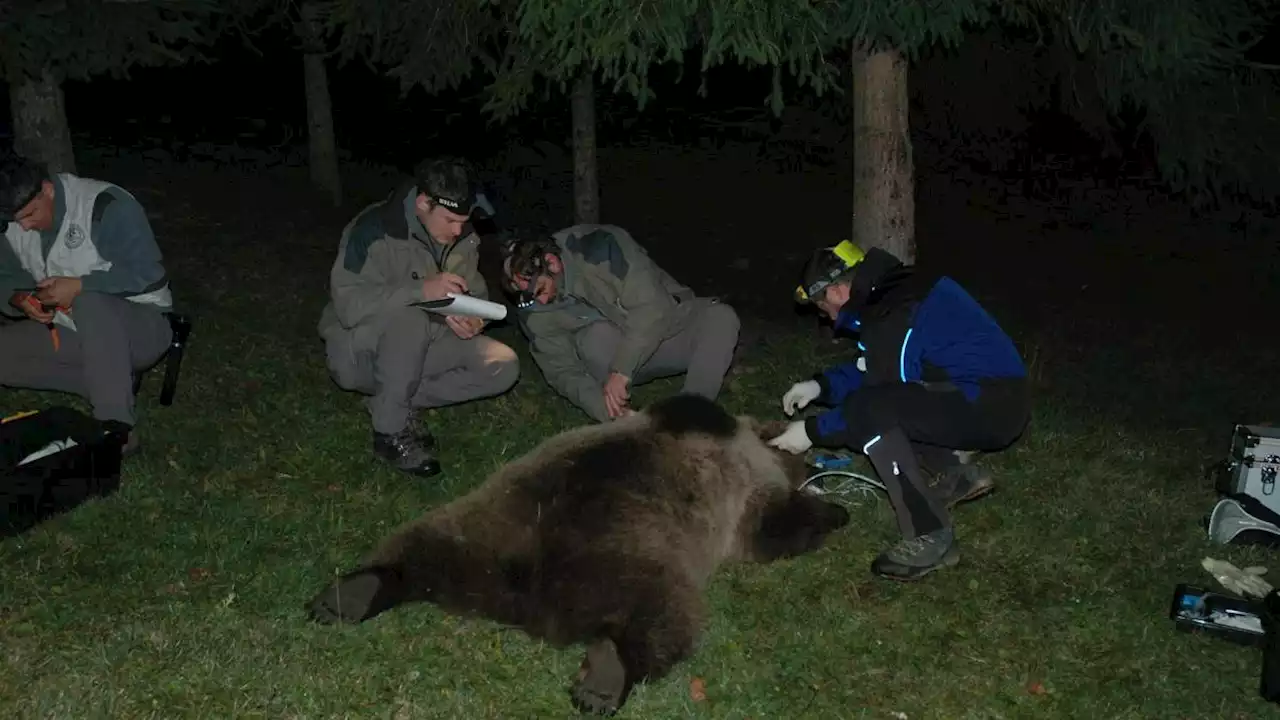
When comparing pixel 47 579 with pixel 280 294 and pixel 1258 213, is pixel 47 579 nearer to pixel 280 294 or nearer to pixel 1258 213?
pixel 280 294

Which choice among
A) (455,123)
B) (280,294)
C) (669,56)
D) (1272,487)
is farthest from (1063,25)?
(455,123)

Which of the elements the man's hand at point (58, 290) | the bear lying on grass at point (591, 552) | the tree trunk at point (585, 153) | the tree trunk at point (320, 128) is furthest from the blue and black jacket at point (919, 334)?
the tree trunk at point (320, 128)

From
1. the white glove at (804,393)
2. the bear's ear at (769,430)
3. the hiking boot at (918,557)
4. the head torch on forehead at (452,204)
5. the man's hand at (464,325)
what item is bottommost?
the hiking boot at (918,557)

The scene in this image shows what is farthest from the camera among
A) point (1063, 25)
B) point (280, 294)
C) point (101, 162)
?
point (101, 162)

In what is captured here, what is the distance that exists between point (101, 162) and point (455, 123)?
330 inches

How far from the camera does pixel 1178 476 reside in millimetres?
6742

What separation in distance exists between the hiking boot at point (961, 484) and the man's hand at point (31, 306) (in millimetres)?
4730

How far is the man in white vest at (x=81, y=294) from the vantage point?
5.98 meters

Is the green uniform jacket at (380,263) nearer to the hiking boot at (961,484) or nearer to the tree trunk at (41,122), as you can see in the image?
the hiking boot at (961,484)

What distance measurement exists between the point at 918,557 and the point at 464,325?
2.76 meters

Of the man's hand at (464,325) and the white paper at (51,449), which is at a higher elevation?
the man's hand at (464,325)

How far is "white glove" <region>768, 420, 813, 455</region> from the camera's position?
18.7 feet

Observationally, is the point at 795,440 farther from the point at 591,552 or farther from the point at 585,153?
the point at 585,153

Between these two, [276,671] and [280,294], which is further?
[280,294]
